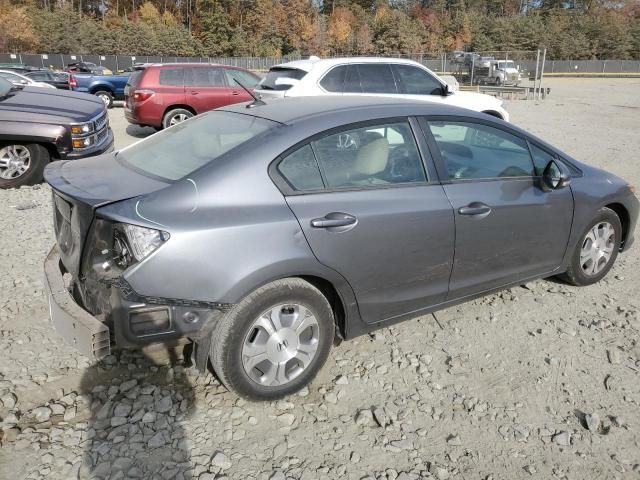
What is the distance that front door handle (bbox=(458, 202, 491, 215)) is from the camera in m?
3.26

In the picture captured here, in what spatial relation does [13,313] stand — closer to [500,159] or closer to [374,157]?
[374,157]

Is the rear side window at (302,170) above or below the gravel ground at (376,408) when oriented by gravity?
above

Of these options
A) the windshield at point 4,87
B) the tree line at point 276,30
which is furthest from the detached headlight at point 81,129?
the tree line at point 276,30

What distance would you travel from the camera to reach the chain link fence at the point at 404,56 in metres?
31.6

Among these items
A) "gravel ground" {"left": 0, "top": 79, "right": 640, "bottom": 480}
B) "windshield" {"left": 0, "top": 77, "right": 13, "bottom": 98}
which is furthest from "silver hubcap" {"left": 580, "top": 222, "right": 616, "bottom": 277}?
"windshield" {"left": 0, "top": 77, "right": 13, "bottom": 98}

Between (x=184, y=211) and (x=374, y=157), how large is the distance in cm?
119

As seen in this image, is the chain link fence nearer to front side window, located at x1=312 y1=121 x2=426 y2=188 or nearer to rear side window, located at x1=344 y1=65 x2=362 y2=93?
rear side window, located at x1=344 y1=65 x2=362 y2=93

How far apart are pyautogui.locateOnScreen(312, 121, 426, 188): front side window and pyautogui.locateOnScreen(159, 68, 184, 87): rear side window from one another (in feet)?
31.8

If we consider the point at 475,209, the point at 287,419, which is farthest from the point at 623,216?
the point at 287,419

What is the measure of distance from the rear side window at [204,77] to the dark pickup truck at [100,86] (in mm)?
8718

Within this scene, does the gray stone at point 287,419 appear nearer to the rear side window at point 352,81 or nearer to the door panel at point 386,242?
the door panel at point 386,242

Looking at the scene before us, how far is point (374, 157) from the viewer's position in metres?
3.14

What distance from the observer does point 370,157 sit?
3.13 meters

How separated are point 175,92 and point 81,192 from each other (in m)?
9.61
